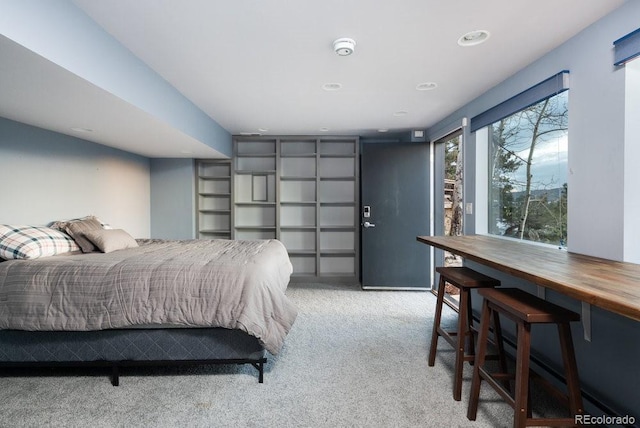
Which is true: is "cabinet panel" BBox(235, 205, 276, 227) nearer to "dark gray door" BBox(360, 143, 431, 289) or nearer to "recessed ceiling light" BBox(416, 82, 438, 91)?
"dark gray door" BBox(360, 143, 431, 289)

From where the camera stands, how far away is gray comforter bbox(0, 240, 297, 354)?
1.97 metres

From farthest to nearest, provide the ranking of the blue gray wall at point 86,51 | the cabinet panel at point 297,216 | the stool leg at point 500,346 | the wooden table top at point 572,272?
the cabinet panel at point 297,216, the stool leg at point 500,346, the blue gray wall at point 86,51, the wooden table top at point 572,272

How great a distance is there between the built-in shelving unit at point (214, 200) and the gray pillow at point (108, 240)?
1.75 m

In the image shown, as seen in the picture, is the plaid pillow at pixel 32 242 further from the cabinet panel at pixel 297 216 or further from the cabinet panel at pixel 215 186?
the cabinet panel at pixel 297 216

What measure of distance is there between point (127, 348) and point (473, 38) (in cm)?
294

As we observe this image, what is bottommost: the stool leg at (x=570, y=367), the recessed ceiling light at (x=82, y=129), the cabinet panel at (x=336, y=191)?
the stool leg at (x=570, y=367)

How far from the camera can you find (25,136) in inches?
104

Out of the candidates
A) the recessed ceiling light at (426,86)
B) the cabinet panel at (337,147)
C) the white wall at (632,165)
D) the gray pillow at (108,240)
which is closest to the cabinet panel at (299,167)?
the cabinet panel at (337,147)

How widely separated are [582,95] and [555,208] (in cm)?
75

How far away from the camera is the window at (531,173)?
213 cm

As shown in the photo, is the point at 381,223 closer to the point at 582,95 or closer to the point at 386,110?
the point at 386,110

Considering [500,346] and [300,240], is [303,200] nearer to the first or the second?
[300,240]

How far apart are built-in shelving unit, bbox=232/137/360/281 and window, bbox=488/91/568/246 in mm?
2199

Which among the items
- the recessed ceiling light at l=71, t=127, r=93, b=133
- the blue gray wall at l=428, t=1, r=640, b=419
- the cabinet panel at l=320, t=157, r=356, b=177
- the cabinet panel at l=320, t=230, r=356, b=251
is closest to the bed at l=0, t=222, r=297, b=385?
the recessed ceiling light at l=71, t=127, r=93, b=133
